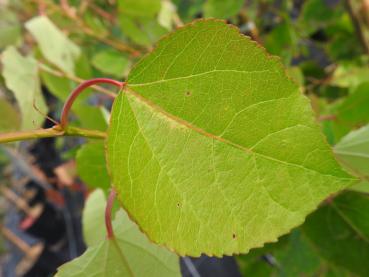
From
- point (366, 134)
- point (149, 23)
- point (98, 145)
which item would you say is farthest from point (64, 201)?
point (366, 134)

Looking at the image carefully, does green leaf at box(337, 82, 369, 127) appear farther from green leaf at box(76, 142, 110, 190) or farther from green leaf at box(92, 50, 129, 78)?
green leaf at box(92, 50, 129, 78)

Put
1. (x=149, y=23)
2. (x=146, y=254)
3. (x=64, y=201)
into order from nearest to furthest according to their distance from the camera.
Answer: (x=146, y=254), (x=149, y=23), (x=64, y=201)

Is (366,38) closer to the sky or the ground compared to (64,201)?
closer to the sky

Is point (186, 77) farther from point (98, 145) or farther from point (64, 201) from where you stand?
point (64, 201)

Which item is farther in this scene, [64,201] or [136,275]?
[64,201]

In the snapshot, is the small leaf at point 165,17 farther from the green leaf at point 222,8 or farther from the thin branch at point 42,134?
the thin branch at point 42,134

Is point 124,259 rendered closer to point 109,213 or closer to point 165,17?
point 109,213

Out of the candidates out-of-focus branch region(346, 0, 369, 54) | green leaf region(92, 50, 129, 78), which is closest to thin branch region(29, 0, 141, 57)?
green leaf region(92, 50, 129, 78)
